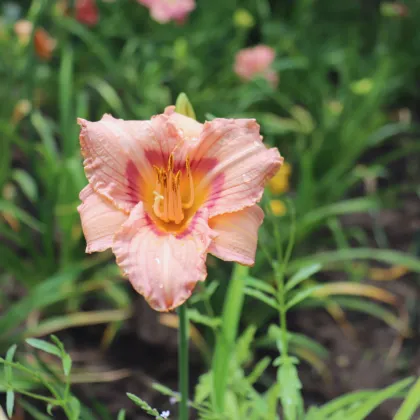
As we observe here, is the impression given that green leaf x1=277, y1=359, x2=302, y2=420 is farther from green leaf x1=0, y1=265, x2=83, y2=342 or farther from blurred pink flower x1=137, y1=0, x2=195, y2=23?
blurred pink flower x1=137, y1=0, x2=195, y2=23

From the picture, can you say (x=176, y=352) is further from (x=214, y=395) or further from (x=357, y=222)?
(x=357, y=222)

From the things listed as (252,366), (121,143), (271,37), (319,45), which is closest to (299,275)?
(121,143)

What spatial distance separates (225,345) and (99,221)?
1.53 feet

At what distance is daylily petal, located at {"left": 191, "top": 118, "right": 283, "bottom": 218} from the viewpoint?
0.89 metres

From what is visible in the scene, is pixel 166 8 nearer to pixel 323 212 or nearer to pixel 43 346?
pixel 323 212

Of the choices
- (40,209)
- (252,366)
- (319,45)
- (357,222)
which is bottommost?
(252,366)

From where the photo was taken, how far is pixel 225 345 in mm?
1211

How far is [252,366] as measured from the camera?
1.74 m

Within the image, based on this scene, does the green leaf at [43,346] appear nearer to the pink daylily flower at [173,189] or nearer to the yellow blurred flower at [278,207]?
the pink daylily flower at [173,189]

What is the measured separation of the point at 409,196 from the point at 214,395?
1513 mm

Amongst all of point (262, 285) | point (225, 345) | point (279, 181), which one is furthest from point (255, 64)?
point (262, 285)

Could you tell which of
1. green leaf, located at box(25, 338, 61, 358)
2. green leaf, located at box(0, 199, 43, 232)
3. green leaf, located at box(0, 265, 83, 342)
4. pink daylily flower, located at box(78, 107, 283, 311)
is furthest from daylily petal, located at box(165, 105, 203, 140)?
green leaf, located at box(0, 199, 43, 232)

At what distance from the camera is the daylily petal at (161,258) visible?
2.59 feet

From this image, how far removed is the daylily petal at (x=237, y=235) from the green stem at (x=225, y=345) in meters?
0.23
